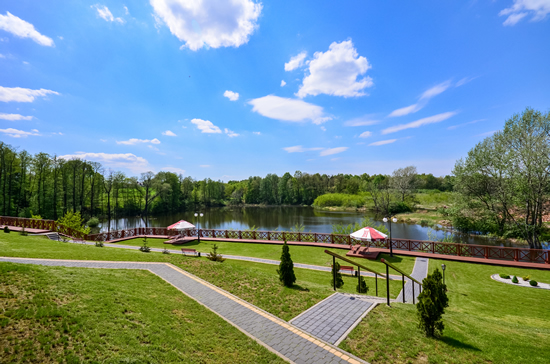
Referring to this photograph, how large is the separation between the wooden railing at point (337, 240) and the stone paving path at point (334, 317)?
13.4 feet

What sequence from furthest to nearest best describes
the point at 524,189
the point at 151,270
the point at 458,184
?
the point at 458,184, the point at 524,189, the point at 151,270

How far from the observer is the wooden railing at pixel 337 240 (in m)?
13.9

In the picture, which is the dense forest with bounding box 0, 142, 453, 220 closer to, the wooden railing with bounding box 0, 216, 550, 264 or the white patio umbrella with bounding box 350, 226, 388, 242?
the wooden railing with bounding box 0, 216, 550, 264

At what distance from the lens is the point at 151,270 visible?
1011 cm

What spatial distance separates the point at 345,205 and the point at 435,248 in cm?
5207

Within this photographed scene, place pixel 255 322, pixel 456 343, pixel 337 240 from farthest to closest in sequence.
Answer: pixel 337 240 → pixel 255 322 → pixel 456 343

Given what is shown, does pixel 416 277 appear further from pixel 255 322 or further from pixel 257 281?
pixel 255 322

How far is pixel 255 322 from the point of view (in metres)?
6.34

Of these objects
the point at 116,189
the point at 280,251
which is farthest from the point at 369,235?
the point at 116,189

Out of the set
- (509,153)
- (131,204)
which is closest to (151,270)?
(509,153)

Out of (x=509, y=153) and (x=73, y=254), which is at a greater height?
(x=509, y=153)

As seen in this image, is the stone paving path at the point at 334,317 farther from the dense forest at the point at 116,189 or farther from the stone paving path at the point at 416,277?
the dense forest at the point at 116,189

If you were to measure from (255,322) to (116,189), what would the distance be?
5546 cm

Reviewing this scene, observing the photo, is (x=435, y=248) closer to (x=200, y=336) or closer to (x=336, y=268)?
(x=336, y=268)
